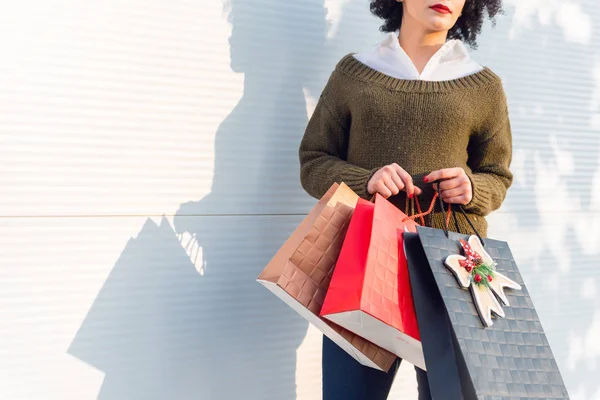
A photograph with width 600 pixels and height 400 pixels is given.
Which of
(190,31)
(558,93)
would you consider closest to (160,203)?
(190,31)

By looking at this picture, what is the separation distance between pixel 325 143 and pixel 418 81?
21cm

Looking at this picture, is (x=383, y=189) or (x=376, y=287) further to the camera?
(x=383, y=189)

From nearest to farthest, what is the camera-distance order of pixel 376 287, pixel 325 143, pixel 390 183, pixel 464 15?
1. pixel 376 287
2. pixel 390 183
3. pixel 325 143
4. pixel 464 15

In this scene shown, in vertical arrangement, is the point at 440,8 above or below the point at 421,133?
above

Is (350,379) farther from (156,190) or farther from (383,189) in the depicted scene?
(156,190)

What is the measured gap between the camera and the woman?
3.58 feet

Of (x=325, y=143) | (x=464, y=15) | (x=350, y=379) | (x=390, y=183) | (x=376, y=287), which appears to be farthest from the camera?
(x=464, y=15)

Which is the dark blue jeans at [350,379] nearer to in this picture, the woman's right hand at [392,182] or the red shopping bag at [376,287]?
the red shopping bag at [376,287]

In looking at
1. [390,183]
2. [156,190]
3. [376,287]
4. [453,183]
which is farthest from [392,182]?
[156,190]

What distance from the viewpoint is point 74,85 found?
1.21 metres

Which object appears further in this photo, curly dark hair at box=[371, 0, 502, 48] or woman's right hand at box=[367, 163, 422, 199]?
curly dark hair at box=[371, 0, 502, 48]

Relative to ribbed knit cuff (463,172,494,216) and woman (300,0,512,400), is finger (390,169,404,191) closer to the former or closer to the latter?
woman (300,0,512,400)

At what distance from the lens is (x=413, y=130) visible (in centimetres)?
111

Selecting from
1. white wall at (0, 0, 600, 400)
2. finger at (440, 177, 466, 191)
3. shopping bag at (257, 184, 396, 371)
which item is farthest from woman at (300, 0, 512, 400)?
white wall at (0, 0, 600, 400)
